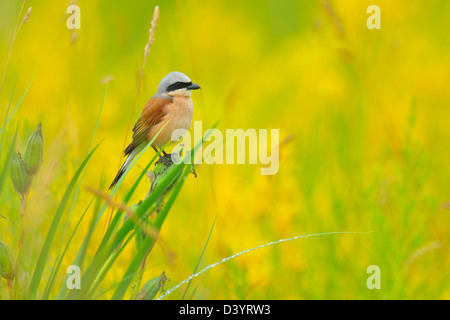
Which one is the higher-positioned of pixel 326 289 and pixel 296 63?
pixel 296 63

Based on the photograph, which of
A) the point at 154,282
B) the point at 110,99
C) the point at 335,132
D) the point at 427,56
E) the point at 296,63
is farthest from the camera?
the point at 427,56

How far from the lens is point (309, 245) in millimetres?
2105

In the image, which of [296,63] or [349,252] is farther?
[296,63]

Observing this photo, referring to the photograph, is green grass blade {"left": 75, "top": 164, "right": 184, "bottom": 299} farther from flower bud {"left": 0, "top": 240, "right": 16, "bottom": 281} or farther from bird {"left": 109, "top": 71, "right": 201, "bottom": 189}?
bird {"left": 109, "top": 71, "right": 201, "bottom": 189}

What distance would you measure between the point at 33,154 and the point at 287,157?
1171 mm

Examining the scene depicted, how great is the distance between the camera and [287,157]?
2217mm

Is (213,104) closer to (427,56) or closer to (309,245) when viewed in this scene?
(309,245)

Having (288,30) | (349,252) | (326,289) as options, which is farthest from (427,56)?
(326,289)

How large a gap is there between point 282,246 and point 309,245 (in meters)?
0.14

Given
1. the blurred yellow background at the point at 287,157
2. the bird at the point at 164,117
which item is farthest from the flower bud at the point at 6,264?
the bird at the point at 164,117

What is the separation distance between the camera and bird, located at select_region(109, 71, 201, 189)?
2.04 metres

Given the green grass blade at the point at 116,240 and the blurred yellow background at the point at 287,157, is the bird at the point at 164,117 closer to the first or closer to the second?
the blurred yellow background at the point at 287,157

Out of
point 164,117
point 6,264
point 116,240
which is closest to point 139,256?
point 116,240

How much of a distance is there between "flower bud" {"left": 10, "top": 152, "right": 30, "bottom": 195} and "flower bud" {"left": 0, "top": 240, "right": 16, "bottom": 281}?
151 mm
